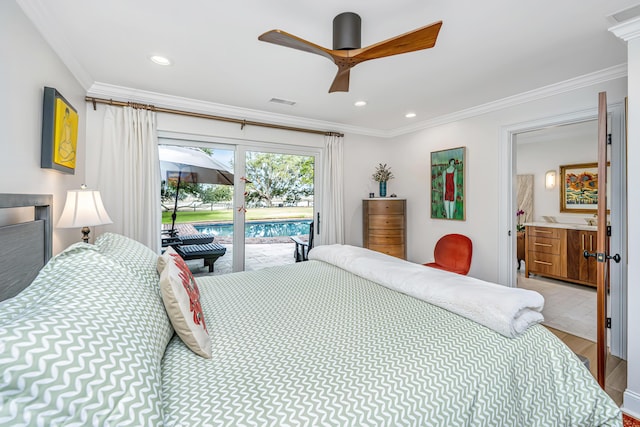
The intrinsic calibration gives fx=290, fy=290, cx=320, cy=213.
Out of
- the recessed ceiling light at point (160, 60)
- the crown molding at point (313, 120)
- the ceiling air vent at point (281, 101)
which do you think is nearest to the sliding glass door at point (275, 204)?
the crown molding at point (313, 120)

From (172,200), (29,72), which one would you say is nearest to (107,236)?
(29,72)

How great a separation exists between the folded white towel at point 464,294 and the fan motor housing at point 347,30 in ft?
4.81

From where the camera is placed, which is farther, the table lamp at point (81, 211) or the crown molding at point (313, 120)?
the crown molding at point (313, 120)

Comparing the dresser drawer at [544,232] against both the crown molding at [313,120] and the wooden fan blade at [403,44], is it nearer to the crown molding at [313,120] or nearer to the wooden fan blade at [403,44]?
the crown molding at [313,120]

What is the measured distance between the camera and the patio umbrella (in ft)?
10.8

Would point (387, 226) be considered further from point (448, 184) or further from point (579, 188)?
point (579, 188)

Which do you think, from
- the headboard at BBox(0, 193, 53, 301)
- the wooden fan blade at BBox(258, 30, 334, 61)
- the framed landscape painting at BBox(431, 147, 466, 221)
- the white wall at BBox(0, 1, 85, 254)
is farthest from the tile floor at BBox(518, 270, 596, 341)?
the white wall at BBox(0, 1, 85, 254)

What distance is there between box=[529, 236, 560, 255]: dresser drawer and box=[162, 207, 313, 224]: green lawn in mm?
3718

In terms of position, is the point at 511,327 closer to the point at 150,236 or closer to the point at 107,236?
the point at 107,236

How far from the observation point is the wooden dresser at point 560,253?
4129mm

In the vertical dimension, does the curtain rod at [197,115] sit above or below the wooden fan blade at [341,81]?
above

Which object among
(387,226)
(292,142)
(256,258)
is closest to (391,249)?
(387,226)

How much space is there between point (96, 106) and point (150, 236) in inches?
54.3

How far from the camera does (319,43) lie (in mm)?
2082
